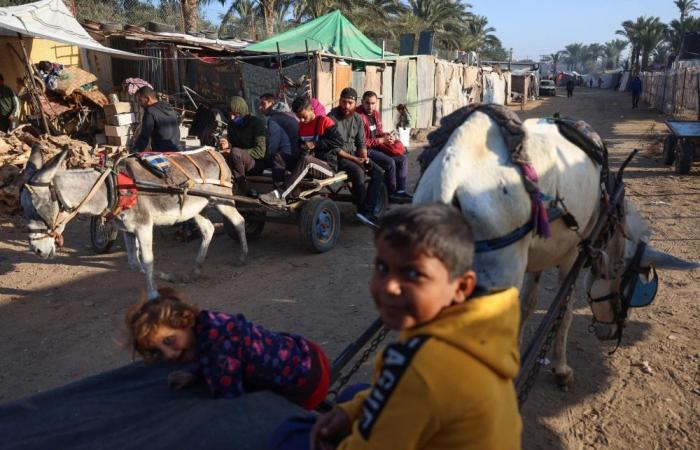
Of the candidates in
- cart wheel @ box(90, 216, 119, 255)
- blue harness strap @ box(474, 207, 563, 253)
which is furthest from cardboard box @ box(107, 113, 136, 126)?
blue harness strap @ box(474, 207, 563, 253)

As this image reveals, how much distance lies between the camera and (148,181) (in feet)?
18.0

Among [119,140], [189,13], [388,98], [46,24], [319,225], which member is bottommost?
[319,225]

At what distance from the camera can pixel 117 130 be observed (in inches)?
472

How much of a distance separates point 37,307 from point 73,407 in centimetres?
363

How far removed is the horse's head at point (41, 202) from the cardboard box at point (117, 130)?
754cm

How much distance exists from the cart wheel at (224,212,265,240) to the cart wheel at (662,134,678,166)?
10.1m

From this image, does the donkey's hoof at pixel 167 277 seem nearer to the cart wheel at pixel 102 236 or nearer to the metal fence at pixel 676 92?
the cart wheel at pixel 102 236

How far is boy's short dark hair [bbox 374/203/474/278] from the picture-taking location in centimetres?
132

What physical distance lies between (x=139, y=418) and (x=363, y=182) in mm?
5152

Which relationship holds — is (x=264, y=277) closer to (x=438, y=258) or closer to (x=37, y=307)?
(x=37, y=307)

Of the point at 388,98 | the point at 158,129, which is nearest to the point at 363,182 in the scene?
the point at 158,129

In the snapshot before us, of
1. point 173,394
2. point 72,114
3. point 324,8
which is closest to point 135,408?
point 173,394

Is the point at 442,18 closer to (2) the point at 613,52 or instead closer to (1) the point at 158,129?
(1) the point at 158,129

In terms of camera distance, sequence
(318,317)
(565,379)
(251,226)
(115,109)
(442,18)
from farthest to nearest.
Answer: (442,18) → (115,109) → (251,226) → (318,317) → (565,379)
